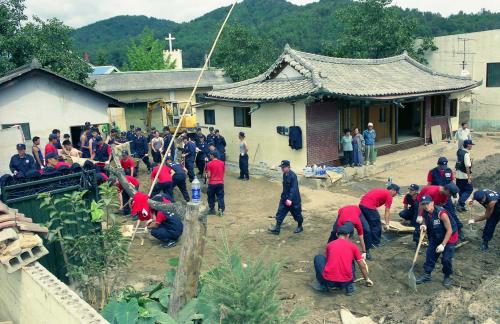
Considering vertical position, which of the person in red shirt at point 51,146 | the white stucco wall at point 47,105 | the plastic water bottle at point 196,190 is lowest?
the person in red shirt at point 51,146

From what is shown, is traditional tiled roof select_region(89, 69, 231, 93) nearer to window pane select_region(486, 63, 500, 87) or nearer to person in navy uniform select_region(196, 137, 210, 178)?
window pane select_region(486, 63, 500, 87)

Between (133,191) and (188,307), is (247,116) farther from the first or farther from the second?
(188,307)

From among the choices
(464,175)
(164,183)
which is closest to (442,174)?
(464,175)

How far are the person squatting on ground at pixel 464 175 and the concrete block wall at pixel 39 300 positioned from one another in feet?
30.2

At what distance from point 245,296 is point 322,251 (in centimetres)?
485

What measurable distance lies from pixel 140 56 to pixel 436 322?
49.0 m

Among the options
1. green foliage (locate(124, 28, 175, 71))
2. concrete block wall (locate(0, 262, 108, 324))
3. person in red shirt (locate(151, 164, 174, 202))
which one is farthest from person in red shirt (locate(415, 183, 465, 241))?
green foliage (locate(124, 28, 175, 71))

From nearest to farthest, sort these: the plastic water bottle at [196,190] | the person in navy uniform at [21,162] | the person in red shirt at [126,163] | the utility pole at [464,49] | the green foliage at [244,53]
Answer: the plastic water bottle at [196,190] < the person in navy uniform at [21,162] < the person in red shirt at [126,163] < the utility pole at [464,49] < the green foliage at [244,53]

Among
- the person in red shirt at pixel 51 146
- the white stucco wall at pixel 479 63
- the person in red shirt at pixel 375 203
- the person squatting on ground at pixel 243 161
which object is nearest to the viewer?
the person in red shirt at pixel 375 203

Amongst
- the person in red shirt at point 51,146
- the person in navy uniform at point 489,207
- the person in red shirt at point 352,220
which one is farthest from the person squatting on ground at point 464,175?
the person in red shirt at point 51,146

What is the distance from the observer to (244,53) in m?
33.4

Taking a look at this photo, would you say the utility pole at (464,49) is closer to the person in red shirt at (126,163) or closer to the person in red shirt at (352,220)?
the person in red shirt at (126,163)

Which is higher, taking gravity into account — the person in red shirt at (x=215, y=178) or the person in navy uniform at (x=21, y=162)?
the person in navy uniform at (x=21, y=162)

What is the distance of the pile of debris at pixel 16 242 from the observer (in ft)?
17.8
